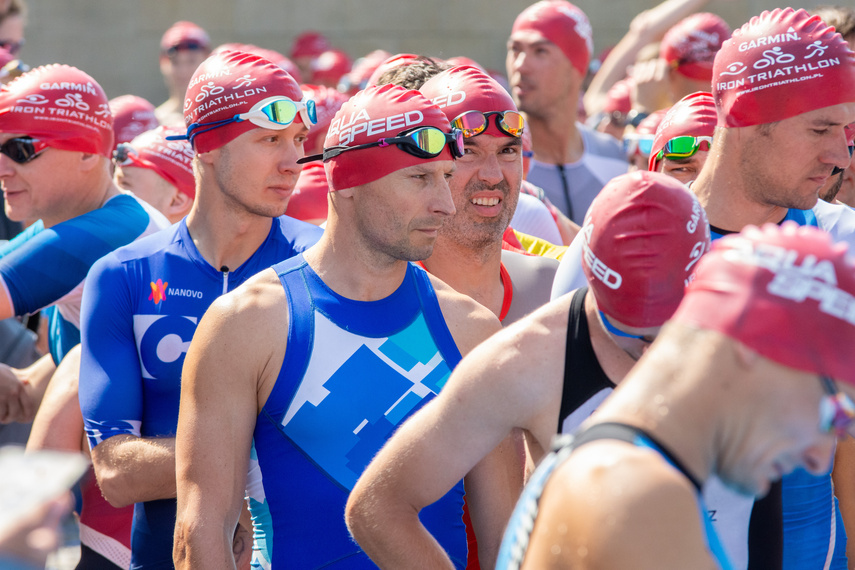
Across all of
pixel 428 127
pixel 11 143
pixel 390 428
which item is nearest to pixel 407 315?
pixel 390 428

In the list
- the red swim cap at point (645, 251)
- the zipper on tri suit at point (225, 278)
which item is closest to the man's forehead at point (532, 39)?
the zipper on tri suit at point (225, 278)

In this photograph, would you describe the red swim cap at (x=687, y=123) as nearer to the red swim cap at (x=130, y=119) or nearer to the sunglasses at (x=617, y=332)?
the sunglasses at (x=617, y=332)

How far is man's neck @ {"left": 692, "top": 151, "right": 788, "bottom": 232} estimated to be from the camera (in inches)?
138

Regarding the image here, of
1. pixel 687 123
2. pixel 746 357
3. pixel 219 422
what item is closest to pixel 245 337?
pixel 219 422

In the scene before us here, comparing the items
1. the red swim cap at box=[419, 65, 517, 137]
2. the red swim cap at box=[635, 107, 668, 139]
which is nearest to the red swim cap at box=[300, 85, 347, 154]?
the red swim cap at box=[635, 107, 668, 139]

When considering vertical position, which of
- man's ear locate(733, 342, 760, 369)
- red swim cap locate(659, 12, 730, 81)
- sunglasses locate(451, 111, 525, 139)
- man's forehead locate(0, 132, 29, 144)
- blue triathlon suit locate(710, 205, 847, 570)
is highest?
man's ear locate(733, 342, 760, 369)

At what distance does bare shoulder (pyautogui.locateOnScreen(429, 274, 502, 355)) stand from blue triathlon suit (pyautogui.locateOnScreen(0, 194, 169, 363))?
65.5 inches

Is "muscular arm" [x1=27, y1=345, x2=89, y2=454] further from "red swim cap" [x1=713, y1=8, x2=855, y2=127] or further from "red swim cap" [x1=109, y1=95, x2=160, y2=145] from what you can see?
"red swim cap" [x1=109, y1=95, x2=160, y2=145]

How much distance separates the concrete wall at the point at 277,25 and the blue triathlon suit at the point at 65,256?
9.97 meters

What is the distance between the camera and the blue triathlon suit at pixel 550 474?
1668mm

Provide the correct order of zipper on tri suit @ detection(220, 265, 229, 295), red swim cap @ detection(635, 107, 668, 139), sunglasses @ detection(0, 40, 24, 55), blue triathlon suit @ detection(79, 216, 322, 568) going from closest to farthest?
blue triathlon suit @ detection(79, 216, 322, 568)
zipper on tri suit @ detection(220, 265, 229, 295)
red swim cap @ detection(635, 107, 668, 139)
sunglasses @ detection(0, 40, 24, 55)

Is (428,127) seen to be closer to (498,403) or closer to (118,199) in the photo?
(498,403)

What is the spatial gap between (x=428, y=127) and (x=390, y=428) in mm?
995

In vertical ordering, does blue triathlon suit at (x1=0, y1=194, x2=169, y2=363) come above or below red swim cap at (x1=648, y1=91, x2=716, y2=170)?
below
